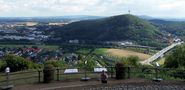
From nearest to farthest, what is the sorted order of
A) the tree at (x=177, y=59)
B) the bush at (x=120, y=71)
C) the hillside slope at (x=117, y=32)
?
the bush at (x=120, y=71), the tree at (x=177, y=59), the hillside slope at (x=117, y=32)

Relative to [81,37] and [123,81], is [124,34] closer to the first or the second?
[81,37]

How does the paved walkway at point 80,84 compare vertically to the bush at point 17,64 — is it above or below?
above

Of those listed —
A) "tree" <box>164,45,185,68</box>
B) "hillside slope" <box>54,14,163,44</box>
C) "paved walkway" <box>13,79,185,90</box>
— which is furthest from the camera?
"hillside slope" <box>54,14,163,44</box>

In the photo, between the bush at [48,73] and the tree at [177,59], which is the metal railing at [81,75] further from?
the tree at [177,59]

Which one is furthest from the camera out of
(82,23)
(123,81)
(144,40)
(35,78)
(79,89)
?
(82,23)

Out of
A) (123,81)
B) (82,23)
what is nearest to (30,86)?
(123,81)

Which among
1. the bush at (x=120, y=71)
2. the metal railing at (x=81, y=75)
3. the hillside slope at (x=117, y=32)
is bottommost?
the hillside slope at (x=117, y=32)

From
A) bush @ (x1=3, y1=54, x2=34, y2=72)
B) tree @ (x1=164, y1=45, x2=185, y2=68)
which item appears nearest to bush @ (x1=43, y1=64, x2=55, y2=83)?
bush @ (x1=3, y1=54, x2=34, y2=72)

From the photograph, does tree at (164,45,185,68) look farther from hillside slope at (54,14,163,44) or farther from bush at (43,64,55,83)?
hillside slope at (54,14,163,44)

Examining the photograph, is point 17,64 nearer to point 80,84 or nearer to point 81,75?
point 81,75

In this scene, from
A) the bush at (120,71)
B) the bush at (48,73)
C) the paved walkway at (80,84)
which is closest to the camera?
the paved walkway at (80,84)

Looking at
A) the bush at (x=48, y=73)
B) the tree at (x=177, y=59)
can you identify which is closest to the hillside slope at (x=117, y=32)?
the tree at (x=177, y=59)
